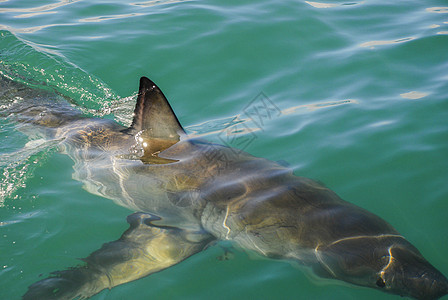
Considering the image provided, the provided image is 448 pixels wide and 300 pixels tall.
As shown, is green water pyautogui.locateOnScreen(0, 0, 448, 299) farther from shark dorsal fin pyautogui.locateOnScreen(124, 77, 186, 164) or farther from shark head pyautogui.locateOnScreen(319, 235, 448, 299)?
shark dorsal fin pyautogui.locateOnScreen(124, 77, 186, 164)

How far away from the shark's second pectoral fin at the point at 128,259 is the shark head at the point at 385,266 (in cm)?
128

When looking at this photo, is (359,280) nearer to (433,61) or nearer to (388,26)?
(433,61)

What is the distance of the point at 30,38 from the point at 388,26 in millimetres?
7299

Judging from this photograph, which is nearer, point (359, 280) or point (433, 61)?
point (359, 280)

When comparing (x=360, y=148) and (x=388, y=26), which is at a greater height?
(x=388, y=26)

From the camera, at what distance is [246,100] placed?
698 cm

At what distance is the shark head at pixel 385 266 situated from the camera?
10.6 ft

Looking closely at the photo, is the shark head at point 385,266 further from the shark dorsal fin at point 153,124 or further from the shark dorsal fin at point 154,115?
the shark dorsal fin at point 154,115

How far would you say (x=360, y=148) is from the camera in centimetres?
563

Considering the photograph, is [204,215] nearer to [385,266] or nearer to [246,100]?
[385,266]

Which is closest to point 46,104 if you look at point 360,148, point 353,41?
point 360,148

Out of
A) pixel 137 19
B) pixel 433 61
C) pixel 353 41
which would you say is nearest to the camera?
pixel 433 61

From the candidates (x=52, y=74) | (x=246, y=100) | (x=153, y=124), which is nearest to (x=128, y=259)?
(x=153, y=124)

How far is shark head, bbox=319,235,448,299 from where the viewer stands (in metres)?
3.24
